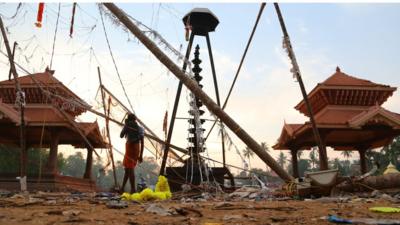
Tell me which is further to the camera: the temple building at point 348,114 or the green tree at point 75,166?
the green tree at point 75,166

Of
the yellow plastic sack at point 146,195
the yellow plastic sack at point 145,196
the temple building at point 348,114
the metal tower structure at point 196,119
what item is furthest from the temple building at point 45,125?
the temple building at point 348,114

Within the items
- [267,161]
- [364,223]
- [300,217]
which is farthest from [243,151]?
[364,223]

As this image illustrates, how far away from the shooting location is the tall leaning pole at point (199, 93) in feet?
27.6

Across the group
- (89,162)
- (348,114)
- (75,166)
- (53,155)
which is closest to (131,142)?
(53,155)

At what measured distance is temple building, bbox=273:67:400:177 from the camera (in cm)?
1597

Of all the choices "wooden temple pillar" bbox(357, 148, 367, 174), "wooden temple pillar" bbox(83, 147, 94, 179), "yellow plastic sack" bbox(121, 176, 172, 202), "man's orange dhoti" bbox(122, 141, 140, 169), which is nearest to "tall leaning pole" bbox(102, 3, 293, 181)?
"man's orange dhoti" bbox(122, 141, 140, 169)

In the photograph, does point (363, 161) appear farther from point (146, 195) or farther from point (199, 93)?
point (146, 195)

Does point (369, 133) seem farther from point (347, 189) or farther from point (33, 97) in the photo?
point (33, 97)

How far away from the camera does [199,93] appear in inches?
345

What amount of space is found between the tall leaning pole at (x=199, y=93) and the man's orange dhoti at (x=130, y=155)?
201cm

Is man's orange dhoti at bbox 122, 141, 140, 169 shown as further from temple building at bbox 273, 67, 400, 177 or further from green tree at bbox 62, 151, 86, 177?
green tree at bbox 62, 151, 86, 177

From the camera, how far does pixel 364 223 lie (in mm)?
3424

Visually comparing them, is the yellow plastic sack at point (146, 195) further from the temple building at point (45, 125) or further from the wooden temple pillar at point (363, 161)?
the wooden temple pillar at point (363, 161)

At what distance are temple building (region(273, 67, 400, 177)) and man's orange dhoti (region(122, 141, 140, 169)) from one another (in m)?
10.1
